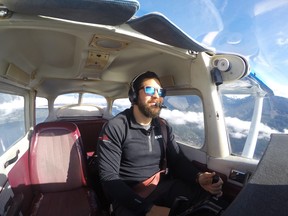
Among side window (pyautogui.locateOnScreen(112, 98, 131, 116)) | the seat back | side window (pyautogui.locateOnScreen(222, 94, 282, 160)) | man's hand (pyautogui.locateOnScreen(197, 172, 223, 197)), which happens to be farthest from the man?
side window (pyautogui.locateOnScreen(112, 98, 131, 116))

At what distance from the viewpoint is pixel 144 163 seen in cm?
198

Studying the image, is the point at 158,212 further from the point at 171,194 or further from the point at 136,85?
the point at 136,85

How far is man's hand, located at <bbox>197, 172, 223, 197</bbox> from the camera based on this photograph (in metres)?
1.74

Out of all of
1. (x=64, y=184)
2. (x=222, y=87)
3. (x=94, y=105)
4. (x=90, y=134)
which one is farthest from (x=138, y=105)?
(x=94, y=105)

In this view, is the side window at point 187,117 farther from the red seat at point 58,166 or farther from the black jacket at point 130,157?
the red seat at point 58,166

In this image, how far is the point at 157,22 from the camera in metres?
1.32

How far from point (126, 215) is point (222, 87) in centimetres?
143

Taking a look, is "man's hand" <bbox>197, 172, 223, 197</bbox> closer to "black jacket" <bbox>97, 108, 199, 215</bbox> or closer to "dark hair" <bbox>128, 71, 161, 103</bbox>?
"black jacket" <bbox>97, 108, 199, 215</bbox>

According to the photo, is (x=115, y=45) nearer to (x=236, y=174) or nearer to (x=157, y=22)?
(x=157, y=22)

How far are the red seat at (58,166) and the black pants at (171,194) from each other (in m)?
0.71

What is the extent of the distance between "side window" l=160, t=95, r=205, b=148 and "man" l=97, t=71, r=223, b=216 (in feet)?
1.07

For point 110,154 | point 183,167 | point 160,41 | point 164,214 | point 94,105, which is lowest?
point 164,214

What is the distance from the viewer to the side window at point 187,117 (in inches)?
91.7

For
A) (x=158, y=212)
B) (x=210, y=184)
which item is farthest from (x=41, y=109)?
(x=210, y=184)
